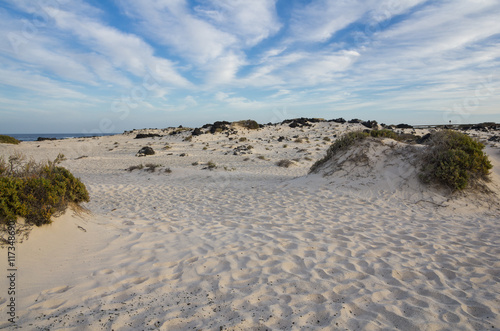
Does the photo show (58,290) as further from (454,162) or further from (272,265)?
(454,162)

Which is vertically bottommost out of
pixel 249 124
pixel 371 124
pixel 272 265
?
pixel 272 265

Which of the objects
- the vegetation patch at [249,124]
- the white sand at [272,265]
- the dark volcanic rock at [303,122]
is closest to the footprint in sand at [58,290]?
the white sand at [272,265]

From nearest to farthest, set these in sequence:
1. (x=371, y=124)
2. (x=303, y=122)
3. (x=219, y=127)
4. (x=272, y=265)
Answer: (x=272, y=265)
(x=371, y=124)
(x=219, y=127)
(x=303, y=122)

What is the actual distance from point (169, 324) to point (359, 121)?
132 feet

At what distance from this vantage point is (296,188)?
9.56 meters

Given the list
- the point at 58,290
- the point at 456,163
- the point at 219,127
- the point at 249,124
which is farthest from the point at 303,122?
the point at 58,290

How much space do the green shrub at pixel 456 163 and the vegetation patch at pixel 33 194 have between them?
9.90m

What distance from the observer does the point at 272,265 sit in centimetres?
395

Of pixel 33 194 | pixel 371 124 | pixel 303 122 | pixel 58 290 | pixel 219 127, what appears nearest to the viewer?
pixel 58 290

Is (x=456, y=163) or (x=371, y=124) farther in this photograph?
(x=371, y=124)

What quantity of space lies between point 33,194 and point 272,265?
4.28 metres

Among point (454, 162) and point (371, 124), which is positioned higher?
point (371, 124)

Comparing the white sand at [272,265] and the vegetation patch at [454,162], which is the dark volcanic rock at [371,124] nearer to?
the vegetation patch at [454,162]

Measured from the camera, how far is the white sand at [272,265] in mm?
2781
